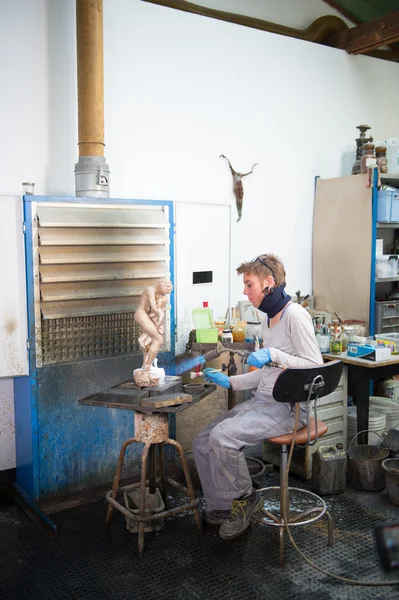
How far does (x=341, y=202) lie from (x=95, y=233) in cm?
231

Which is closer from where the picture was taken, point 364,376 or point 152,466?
point 152,466

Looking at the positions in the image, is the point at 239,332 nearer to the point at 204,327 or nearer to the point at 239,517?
the point at 204,327

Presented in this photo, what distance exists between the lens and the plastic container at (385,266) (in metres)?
4.57

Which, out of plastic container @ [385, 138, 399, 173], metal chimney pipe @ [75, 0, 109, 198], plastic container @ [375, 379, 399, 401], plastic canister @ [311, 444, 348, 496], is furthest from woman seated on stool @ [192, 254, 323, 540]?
plastic container @ [385, 138, 399, 173]

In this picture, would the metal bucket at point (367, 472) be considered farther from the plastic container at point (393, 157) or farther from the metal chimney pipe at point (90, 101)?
the plastic container at point (393, 157)

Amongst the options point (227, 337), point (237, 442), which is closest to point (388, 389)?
point (227, 337)

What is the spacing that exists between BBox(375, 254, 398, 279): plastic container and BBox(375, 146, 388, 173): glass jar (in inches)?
27.6

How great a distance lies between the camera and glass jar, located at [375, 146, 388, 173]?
459 cm

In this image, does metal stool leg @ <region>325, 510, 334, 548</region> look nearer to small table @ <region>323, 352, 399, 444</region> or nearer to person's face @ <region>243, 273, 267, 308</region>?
small table @ <region>323, 352, 399, 444</region>

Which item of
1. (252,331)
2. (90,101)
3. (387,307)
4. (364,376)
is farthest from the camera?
(387,307)

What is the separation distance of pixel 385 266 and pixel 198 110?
193 cm

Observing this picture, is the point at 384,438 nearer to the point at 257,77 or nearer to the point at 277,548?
the point at 277,548

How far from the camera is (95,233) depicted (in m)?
3.20

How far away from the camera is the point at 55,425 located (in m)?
3.20
